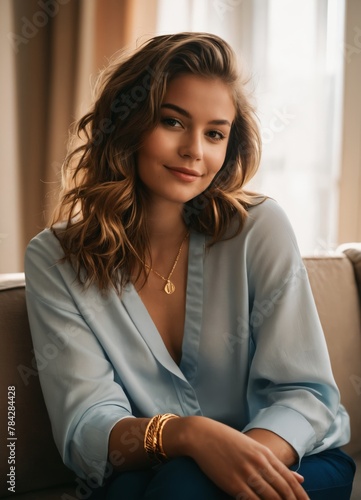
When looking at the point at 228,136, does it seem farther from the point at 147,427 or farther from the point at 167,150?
the point at 147,427

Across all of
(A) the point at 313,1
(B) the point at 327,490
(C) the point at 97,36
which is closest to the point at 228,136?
(B) the point at 327,490

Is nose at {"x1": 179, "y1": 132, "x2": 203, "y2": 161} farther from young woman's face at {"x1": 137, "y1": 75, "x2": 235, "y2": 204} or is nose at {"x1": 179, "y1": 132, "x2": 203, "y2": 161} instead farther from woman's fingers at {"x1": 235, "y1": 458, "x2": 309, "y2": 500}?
woman's fingers at {"x1": 235, "y1": 458, "x2": 309, "y2": 500}

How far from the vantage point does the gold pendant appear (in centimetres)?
152

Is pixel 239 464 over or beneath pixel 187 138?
beneath

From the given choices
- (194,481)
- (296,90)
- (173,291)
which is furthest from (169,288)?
(296,90)

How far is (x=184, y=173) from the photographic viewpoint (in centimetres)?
143

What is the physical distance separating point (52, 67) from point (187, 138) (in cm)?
174

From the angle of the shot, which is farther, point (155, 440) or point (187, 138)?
point (187, 138)

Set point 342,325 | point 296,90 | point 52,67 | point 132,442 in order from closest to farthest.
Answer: point 132,442 < point 342,325 < point 52,67 < point 296,90

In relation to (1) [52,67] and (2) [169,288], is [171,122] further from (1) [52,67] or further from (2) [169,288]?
(1) [52,67]

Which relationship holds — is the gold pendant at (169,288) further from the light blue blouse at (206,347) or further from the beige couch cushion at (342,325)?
the beige couch cushion at (342,325)

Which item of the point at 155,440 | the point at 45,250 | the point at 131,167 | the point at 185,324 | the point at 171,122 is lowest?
the point at 155,440

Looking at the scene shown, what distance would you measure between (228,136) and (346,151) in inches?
68.9

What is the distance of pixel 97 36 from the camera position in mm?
2951
